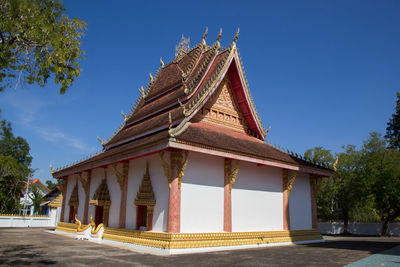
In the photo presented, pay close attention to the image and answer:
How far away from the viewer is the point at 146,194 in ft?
39.8

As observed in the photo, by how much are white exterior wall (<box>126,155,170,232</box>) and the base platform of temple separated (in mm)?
469

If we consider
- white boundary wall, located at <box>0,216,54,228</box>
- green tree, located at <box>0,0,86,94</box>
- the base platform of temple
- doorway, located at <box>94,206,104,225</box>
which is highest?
green tree, located at <box>0,0,86,94</box>

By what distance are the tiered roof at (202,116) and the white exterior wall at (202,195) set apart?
100 centimetres

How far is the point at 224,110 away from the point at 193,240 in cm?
671

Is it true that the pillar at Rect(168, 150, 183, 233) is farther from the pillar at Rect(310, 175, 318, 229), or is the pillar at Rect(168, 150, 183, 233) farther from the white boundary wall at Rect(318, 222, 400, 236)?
the white boundary wall at Rect(318, 222, 400, 236)

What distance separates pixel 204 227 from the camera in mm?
11547

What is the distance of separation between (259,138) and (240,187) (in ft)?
14.0

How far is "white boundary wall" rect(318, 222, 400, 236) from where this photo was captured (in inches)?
913

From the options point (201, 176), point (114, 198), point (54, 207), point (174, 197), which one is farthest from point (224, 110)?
point (54, 207)

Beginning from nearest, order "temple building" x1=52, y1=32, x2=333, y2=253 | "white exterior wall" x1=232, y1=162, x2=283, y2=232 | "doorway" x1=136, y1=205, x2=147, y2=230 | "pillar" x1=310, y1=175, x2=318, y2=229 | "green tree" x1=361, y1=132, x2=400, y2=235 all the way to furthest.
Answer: "temple building" x1=52, y1=32, x2=333, y2=253 → "doorway" x1=136, y1=205, x2=147, y2=230 → "white exterior wall" x1=232, y1=162, x2=283, y2=232 → "pillar" x1=310, y1=175, x2=318, y2=229 → "green tree" x1=361, y1=132, x2=400, y2=235

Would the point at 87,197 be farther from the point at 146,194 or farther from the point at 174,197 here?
the point at 174,197

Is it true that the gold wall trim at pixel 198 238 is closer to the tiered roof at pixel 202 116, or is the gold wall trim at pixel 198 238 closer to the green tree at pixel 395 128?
the tiered roof at pixel 202 116

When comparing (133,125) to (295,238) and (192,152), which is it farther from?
(295,238)

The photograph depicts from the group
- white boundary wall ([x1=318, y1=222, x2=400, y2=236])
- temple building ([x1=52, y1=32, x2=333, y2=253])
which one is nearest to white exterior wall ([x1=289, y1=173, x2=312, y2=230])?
temple building ([x1=52, y1=32, x2=333, y2=253])
